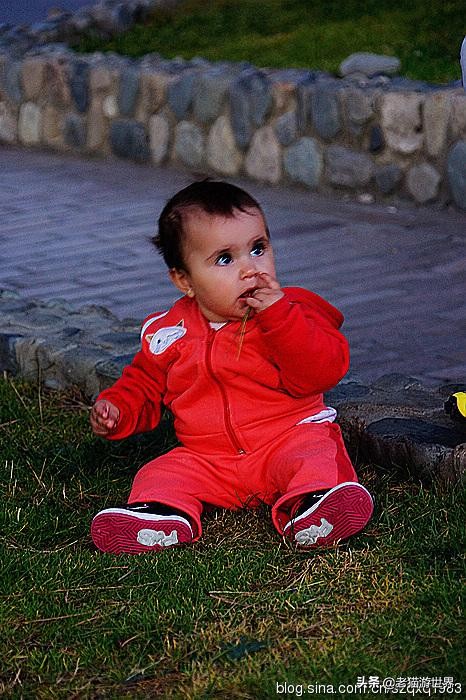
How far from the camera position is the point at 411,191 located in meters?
6.57

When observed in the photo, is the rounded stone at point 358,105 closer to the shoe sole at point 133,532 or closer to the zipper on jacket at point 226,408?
the zipper on jacket at point 226,408

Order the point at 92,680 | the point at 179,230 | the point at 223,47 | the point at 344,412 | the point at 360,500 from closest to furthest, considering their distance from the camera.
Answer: the point at 92,680, the point at 360,500, the point at 179,230, the point at 344,412, the point at 223,47

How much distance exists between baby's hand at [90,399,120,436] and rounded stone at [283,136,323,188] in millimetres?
4221

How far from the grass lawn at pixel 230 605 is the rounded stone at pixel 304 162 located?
418 centimetres

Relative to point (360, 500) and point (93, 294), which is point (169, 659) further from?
point (93, 294)

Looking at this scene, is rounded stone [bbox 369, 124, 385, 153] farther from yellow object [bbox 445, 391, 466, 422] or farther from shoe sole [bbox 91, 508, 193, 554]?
shoe sole [bbox 91, 508, 193, 554]

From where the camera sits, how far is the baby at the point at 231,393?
2.81m

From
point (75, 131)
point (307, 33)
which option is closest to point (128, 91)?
point (75, 131)

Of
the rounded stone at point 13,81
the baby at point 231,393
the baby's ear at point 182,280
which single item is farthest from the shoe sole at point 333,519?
the rounded stone at point 13,81

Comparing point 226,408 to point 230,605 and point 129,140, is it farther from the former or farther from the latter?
point 129,140

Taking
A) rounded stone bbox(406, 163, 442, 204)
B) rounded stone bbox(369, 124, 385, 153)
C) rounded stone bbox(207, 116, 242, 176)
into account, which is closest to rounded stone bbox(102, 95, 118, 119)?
rounded stone bbox(207, 116, 242, 176)

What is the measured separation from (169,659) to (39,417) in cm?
162

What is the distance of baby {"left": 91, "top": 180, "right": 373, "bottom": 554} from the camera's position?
281 cm

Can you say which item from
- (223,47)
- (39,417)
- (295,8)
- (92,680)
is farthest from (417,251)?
(295,8)
